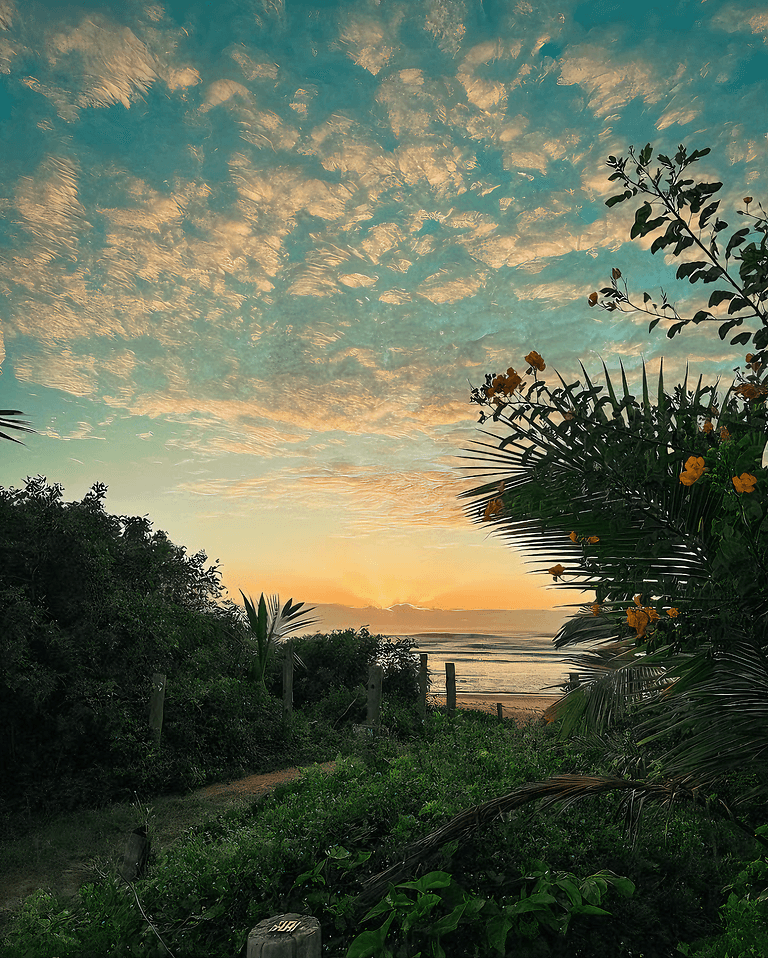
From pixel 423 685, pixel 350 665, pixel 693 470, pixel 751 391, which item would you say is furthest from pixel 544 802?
pixel 350 665

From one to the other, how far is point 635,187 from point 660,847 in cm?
395

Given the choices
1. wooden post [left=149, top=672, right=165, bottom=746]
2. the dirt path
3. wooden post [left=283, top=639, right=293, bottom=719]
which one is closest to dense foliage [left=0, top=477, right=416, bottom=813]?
wooden post [left=149, top=672, right=165, bottom=746]

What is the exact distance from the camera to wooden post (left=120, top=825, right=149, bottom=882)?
13.9 feet

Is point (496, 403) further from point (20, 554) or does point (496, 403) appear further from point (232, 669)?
point (232, 669)

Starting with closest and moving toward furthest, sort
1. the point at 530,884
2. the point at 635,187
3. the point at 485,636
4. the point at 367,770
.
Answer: the point at 635,187 → the point at 530,884 → the point at 367,770 → the point at 485,636

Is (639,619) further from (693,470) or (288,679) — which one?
(288,679)

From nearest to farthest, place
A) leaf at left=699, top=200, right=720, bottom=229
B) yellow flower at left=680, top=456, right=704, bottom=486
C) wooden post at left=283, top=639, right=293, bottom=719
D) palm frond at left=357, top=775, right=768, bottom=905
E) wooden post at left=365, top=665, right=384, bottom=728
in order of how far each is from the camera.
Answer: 1. yellow flower at left=680, top=456, right=704, bottom=486
2. leaf at left=699, top=200, right=720, bottom=229
3. palm frond at left=357, top=775, right=768, bottom=905
4. wooden post at left=365, top=665, right=384, bottom=728
5. wooden post at left=283, top=639, right=293, bottom=719

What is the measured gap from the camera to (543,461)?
2.35 m

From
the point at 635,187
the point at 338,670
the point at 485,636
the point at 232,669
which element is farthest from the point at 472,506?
the point at 485,636

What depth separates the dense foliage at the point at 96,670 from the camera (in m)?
8.09

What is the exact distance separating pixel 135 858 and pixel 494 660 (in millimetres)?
52247

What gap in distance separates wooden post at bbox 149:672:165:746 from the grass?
4.45 meters

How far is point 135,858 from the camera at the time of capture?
167 inches

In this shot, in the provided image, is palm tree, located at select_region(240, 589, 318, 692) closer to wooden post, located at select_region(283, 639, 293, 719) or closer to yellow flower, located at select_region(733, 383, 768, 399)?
wooden post, located at select_region(283, 639, 293, 719)
